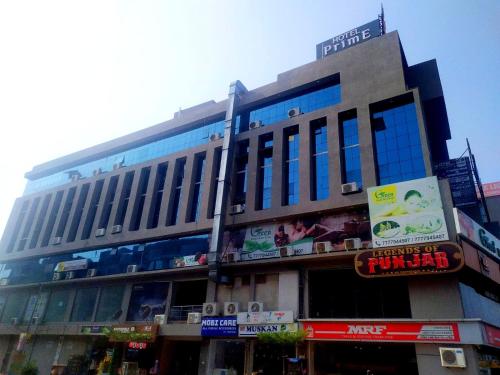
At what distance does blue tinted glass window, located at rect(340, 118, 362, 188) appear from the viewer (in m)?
24.2

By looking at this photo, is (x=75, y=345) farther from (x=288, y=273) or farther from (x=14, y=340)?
(x=288, y=273)

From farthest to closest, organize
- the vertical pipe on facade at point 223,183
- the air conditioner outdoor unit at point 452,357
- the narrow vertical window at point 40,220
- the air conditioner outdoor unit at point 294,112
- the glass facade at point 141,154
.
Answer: the narrow vertical window at point 40,220 → the glass facade at point 141,154 → the air conditioner outdoor unit at point 294,112 → the vertical pipe on facade at point 223,183 → the air conditioner outdoor unit at point 452,357

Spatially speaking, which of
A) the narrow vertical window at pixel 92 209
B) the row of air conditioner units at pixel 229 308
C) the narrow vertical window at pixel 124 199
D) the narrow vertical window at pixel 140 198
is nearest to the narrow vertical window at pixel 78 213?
the narrow vertical window at pixel 92 209

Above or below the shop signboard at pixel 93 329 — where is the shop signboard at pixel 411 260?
above

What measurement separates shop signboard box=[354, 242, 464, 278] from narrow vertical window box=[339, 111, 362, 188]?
18.2 feet

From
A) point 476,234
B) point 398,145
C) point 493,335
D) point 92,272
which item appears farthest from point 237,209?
point 493,335

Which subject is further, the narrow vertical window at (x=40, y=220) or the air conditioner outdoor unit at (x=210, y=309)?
the narrow vertical window at (x=40, y=220)

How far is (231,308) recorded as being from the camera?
24312 mm

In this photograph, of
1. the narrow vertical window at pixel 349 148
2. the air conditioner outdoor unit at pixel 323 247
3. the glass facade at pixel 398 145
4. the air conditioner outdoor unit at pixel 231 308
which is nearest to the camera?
the glass facade at pixel 398 145

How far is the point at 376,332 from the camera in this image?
18.7 metres

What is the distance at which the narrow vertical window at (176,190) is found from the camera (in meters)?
32.2

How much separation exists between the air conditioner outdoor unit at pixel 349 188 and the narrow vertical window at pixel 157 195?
18058mm

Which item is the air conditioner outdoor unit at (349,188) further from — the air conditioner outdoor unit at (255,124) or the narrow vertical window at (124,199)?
the narrow vertical window at (124,199)

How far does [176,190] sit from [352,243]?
Result: 17984 millimetres
